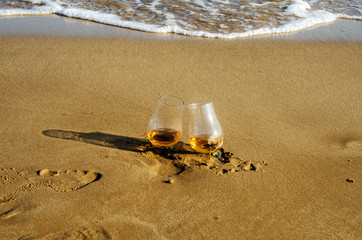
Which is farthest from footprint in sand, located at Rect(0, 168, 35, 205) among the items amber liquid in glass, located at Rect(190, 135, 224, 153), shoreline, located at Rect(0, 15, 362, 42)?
shoreline, located at Rect(0, 15, 362, 42)

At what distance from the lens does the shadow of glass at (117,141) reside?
9.09ft

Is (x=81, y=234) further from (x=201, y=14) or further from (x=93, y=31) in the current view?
(x=201, y=14)

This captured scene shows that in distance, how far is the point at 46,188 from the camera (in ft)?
7.59

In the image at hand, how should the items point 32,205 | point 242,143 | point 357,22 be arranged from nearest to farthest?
point 32,205
point 242,143
point 357,22

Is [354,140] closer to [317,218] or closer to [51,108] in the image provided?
[317,218]

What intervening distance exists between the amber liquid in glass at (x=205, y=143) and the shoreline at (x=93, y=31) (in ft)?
9.05

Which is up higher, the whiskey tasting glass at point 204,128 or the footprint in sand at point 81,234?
the whiskey tasting glass at point 204,128

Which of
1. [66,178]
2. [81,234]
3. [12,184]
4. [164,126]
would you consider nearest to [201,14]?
[164,126]

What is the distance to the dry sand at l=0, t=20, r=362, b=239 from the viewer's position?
85.2 inches

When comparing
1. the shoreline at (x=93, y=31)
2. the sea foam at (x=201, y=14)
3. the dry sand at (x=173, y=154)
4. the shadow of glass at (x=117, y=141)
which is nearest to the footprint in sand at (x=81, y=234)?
the dry sand at (x=173, y=154)

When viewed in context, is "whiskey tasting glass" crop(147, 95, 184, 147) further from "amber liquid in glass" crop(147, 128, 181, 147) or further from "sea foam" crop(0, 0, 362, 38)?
"sea foam" crop(0, 0, 362, 38)

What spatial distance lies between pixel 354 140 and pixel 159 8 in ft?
14.0

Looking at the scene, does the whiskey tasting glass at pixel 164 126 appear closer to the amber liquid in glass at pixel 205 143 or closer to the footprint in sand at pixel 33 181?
the amber liquid in glass at pixel 205 143

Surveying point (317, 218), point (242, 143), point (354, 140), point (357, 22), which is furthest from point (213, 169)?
point (357, 22)
